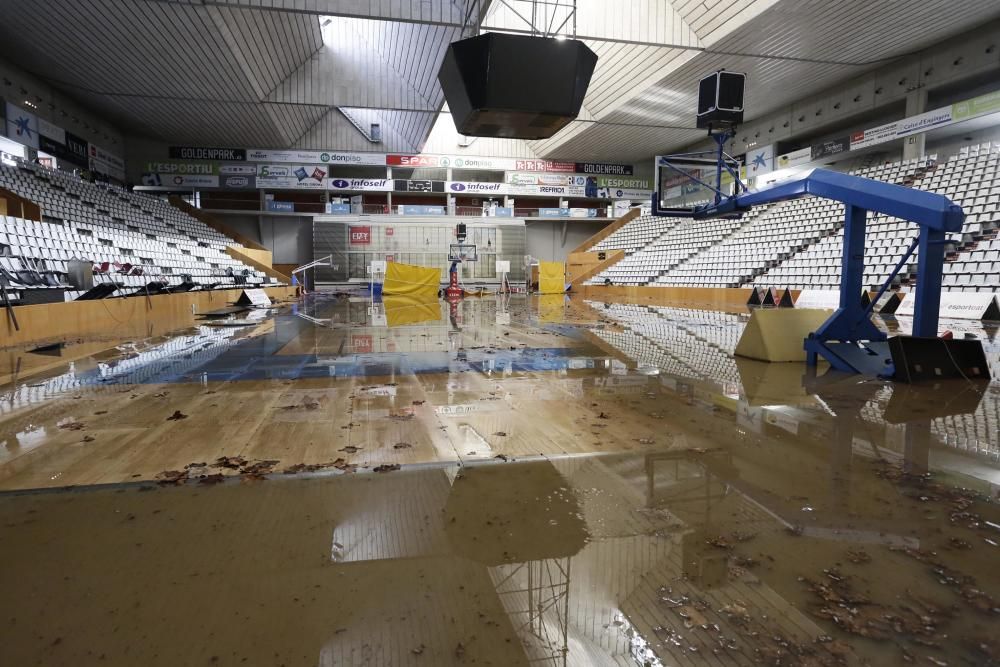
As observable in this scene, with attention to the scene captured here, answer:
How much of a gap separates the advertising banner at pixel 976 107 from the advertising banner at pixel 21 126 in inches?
1205

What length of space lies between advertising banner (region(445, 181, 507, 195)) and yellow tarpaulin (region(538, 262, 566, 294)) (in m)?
7.80

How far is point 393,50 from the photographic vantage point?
21406 millimetres

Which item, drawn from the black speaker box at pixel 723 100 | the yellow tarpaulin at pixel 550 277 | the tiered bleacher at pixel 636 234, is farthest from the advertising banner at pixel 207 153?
the black speaker box at pixel 723 100

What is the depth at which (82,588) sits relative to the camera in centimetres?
148

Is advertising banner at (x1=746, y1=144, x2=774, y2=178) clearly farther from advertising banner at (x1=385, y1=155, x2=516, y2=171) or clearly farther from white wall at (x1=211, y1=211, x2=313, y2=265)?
white wall at (x1=211, y1=211, x2=313, y2=265)

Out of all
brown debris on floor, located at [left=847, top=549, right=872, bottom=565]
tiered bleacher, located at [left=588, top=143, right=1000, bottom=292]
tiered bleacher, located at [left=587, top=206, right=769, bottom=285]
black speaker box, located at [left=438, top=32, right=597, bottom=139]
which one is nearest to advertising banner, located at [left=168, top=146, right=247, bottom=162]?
tiered bleacher, located at [left=587, top=206, right=769, bottom=285]

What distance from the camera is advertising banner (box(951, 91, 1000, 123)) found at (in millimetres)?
15492

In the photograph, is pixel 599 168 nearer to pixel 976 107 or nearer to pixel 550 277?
pixel 550 277

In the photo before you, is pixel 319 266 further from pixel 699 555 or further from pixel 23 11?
pixel 699 555

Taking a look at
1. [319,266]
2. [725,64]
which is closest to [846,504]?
[725,64]

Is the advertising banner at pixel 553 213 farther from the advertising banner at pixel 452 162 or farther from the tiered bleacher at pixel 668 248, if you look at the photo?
the tiered bleacher at pixel 668 248

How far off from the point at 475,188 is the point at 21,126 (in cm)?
2054

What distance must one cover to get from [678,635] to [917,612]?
0.65 m

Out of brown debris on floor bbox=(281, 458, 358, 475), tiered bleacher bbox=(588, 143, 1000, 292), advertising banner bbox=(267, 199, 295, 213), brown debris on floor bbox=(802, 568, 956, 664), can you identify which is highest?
advertising banner bbox=(267, 199, 295, 213)
